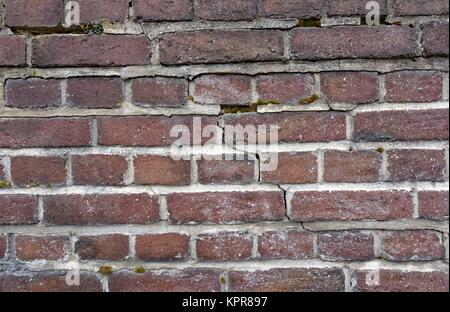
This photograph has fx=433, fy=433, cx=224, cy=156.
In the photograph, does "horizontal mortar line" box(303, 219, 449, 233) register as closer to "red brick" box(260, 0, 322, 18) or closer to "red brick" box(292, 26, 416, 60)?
"red brick" box(292, 26, 416, 60)

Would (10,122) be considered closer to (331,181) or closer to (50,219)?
(50,219)

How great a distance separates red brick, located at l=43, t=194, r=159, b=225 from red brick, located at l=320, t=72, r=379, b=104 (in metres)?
0.53

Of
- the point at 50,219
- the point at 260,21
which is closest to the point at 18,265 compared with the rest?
the point at 50,219

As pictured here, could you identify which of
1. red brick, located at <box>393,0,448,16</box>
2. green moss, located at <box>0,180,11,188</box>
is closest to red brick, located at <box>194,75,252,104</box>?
red brick, located at <box>393,0,448,16</box>

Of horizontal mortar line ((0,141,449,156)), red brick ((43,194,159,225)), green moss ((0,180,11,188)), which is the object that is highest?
horizontal mortar line ((0,141,449,156))

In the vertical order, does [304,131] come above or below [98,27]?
below

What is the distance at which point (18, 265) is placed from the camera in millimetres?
1143

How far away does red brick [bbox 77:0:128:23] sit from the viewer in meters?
1.11

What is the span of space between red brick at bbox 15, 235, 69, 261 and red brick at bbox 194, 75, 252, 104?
534 mm

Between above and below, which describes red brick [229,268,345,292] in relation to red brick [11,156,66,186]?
below

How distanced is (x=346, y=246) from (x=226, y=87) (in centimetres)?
52

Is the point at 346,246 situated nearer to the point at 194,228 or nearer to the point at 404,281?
the point at 404,281
